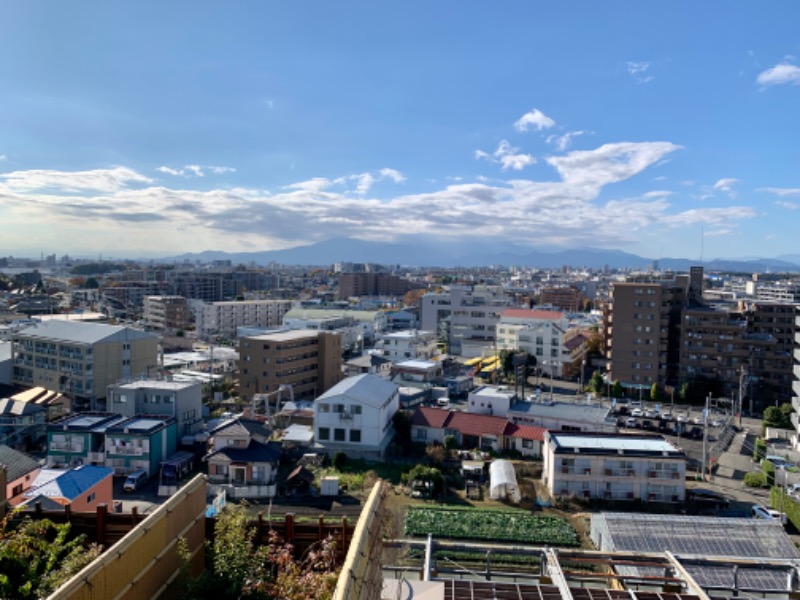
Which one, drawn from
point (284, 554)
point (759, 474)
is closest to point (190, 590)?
point (284, 554)

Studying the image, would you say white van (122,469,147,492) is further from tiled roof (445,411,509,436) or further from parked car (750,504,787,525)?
parked car (750,504,787,525)

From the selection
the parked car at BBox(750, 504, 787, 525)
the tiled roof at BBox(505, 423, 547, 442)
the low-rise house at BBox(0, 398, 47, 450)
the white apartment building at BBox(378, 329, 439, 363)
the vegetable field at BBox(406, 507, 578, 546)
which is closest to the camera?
the vegetable field at BBox(406, 507, 578, 546)

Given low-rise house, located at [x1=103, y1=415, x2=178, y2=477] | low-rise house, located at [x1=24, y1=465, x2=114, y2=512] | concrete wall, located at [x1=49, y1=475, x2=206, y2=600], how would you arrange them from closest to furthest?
concrete wall, located at [x1=49, y1=475, x2=206, y2=600]
low-rise house, located at [x1=24, y1=465, x2=114, y2=512]
low-rise house, located at [x1=103, y1=415, x2=178, y2=477]

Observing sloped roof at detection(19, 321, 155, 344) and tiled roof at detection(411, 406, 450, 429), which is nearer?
tiled roof at detection(411, 406, 450, 429)

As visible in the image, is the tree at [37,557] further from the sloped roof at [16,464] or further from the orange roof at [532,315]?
the orange roof at [532,315]

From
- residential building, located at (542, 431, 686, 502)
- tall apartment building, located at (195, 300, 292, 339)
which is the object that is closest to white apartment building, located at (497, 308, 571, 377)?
residential building, located at (542, 431, 686, 502)

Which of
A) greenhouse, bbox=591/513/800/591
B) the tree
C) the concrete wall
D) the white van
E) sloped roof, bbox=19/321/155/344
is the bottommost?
the white van

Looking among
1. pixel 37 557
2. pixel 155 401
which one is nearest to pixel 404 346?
pixel 155 401

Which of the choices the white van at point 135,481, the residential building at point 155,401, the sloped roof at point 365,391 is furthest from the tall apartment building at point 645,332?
the white van at point 135,481
